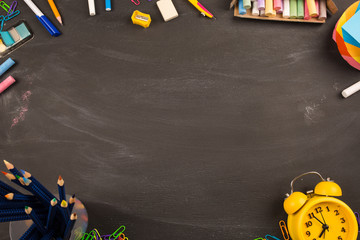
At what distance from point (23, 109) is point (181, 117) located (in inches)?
16.9

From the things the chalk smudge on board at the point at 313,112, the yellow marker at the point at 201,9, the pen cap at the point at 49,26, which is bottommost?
the chalk smudge on board at the point at 313,112

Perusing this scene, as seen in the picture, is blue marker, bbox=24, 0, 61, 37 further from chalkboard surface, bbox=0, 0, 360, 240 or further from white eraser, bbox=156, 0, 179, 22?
white eraser, bbox=156, 0, 179, 22

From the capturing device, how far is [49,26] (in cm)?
93

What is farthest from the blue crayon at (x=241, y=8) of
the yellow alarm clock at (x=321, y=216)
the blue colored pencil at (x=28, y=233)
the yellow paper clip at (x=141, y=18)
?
the blue colored pencil at (x=28, y=233)

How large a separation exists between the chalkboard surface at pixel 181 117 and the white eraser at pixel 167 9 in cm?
2

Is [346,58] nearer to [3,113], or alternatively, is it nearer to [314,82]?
[314,82]

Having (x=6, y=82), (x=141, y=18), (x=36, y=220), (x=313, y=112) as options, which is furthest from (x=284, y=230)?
(x=6, y=82)

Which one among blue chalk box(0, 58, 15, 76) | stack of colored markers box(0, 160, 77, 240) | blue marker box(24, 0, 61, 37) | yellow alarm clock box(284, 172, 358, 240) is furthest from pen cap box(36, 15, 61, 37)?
yellow alarm clock box(284, 172, 358, 240)

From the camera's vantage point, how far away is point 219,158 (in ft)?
2.86

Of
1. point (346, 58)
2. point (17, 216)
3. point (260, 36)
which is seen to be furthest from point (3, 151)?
point (346, 58)

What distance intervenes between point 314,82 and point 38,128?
0.76 metres

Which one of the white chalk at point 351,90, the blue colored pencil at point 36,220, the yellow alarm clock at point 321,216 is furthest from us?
the white chalk at point 351,90

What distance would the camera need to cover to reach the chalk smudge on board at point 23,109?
90cm

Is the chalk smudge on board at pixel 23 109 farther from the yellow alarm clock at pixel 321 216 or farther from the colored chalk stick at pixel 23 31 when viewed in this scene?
the yellow alarm clock at pixel 321 216
